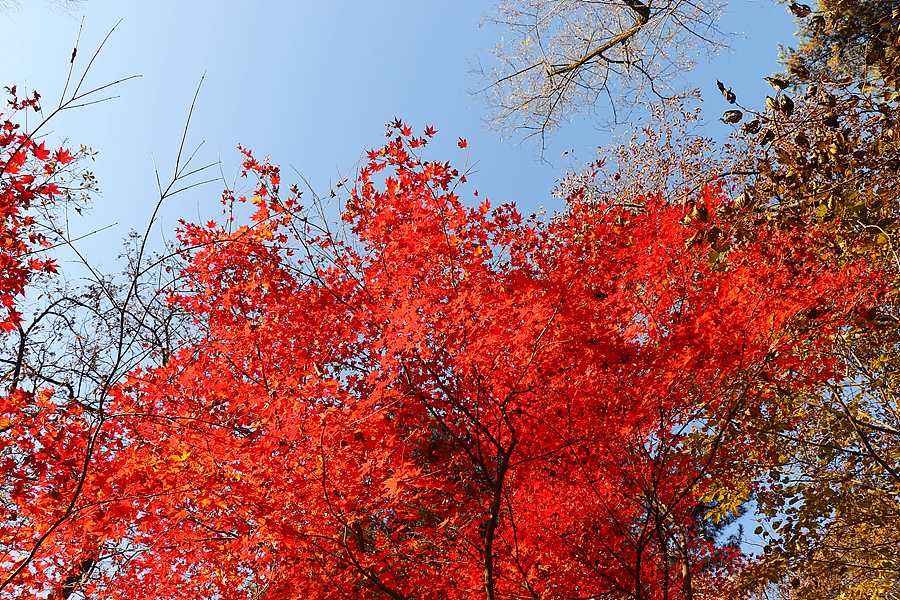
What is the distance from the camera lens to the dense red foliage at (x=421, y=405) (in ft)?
16.9

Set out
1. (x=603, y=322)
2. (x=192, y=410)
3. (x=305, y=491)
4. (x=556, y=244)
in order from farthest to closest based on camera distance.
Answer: (x=556, y=244) < (x=603, y=322) < (x=192, y=410) < (x=305, y=491)

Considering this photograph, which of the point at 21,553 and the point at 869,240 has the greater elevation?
the point at 869,240

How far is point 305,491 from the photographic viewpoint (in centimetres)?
506

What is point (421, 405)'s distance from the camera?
242 inches

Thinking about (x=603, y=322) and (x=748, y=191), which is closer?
(x=748, y=191)

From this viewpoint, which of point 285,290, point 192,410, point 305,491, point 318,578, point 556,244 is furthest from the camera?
point 556,244

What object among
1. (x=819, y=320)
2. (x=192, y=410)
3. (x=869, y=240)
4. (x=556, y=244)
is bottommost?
(x=192, y=410)

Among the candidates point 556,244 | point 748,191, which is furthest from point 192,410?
point 556,244

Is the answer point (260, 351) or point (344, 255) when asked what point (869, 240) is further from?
point (260, 351)

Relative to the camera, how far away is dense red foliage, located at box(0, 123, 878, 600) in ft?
16.9

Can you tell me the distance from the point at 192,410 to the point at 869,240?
6.68 meters

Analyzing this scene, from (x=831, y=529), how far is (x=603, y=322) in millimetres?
3412

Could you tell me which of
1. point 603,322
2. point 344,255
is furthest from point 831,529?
point 344,255

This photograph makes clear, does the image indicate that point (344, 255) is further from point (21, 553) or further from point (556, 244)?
point (556, 244)
